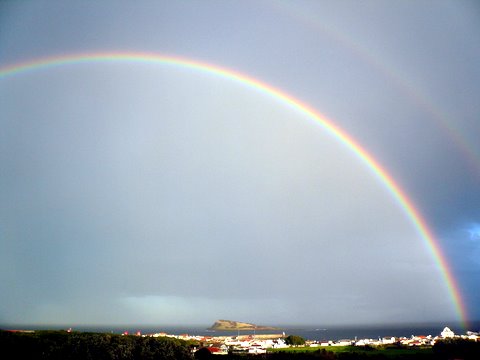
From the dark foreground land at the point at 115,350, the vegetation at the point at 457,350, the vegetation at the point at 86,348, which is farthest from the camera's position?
the vegetation at the point at 457,350

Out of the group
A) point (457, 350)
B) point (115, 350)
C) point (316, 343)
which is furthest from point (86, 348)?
point (316, 343)

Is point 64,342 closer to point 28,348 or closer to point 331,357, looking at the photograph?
point 28,348

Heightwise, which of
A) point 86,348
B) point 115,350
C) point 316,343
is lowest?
point 316,343

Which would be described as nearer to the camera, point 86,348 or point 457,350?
point 86,348

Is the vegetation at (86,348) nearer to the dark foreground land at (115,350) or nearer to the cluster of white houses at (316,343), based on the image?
the dark foreground land at (115,350)

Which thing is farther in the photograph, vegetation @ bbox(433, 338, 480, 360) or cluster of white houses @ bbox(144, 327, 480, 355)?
cluster of white houses @ bbox(144, 327, 480, 355)

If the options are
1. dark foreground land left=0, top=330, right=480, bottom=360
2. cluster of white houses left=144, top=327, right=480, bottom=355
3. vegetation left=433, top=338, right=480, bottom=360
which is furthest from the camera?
cluster of white houses left=144, top=327, right=480, bottom=355

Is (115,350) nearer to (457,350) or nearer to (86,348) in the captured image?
(86,348)

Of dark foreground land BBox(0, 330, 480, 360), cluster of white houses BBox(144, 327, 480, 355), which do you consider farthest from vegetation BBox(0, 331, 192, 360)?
cluster of white houses BBox(144, 327, 480, 355)

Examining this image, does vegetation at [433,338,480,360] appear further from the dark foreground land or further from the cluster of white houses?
the cluster of white houses

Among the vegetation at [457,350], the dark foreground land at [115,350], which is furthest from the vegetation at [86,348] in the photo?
the vegetation at [457,350]

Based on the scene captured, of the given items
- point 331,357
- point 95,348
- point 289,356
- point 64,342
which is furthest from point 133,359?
point 331,357
